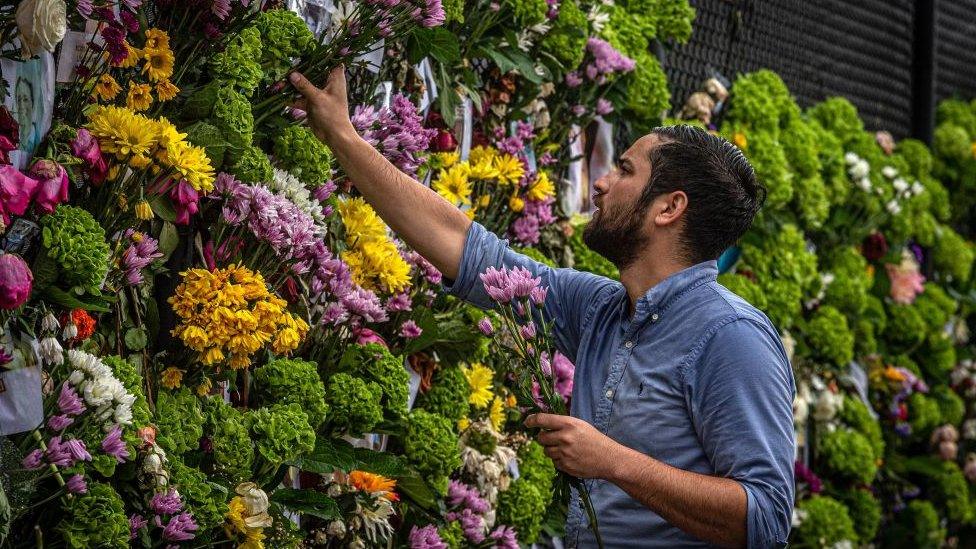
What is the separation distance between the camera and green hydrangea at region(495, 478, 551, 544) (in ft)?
8.48

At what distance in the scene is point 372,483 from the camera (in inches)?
85.2

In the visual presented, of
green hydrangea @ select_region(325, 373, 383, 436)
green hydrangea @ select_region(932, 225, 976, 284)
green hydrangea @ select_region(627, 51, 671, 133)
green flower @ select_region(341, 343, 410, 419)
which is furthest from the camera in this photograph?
green hydrangea @ select_region(932, 225, 976, 284)

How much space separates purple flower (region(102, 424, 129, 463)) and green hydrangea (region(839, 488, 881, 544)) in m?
3.15

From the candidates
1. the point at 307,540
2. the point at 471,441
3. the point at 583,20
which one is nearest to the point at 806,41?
the point at 583,20

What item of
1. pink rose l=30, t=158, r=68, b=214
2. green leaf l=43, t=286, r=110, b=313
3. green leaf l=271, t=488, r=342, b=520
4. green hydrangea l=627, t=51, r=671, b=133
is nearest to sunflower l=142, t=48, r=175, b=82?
pink rose l=30, t=158, r=68, b=214

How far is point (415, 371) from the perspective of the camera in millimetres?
2428

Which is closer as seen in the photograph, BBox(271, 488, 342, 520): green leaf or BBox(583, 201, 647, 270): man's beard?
BBox(271, 488, 342, 520): green leaf

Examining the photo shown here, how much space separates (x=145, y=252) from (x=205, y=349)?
6.9 inches

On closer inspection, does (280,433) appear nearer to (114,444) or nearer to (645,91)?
(114,444)

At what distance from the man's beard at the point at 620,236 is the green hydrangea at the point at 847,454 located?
2.29 metres

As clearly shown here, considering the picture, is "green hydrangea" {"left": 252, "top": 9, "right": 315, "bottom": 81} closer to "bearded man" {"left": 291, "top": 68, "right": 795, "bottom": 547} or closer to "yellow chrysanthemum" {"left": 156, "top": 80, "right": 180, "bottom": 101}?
"bearded man" {"left": 291, "top": 68, "right": 795, "bottom": 547}

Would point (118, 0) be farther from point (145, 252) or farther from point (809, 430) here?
point (809, 430)

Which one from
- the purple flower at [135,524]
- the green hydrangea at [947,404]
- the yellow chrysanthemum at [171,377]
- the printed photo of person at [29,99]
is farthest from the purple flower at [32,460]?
the green hydrangea at [947,404]

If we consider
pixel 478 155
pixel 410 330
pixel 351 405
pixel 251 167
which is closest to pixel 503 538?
pixel 410 330
